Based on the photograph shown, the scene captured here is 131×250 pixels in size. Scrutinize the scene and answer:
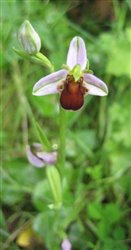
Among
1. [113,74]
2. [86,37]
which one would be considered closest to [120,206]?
[113,74]

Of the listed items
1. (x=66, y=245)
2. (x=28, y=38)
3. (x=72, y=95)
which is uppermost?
(x=28, y=38)

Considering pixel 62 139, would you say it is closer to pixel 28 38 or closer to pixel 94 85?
pixel 94 85

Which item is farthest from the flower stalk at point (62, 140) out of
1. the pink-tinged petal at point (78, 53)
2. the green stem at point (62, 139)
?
the pink-tinged petal at point (78, 53)

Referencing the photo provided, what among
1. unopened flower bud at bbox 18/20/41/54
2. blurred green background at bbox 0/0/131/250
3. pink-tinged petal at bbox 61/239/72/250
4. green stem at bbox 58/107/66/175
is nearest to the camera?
unopened flower bud at bbox 18/20/41/54

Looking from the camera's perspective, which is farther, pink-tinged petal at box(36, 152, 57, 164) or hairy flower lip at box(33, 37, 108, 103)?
pink-tinged petal at box(36, 152, 57, 164)

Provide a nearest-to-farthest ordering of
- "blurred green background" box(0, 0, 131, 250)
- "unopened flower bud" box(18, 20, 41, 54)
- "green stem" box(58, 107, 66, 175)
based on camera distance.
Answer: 1. "unopened flower bud" box(18, 20, 41, 54)
2. "green stem" box(58, 107, 66, 175)
3. "blurred green background" box(0, 0, 131, 250)

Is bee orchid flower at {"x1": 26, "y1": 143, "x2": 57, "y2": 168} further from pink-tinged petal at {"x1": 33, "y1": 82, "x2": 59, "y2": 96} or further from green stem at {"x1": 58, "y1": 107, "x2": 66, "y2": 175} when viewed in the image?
pink-tinged petal at {"x1": 33, "y1": 82, "x2": 59, "y2": 96}

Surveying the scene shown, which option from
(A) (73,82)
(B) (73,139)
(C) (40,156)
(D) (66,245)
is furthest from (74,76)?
(B) (73,139)

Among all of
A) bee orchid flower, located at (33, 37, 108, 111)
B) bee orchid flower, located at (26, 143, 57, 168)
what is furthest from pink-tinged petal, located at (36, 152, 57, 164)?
bee orchid flower, located at (33, 37, 108, 111)

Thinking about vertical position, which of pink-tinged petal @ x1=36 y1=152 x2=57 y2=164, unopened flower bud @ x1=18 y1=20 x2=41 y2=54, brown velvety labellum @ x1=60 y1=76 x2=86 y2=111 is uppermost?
unopened flower bud @ x1=18 y1=20 x2=41 y2=54
